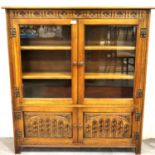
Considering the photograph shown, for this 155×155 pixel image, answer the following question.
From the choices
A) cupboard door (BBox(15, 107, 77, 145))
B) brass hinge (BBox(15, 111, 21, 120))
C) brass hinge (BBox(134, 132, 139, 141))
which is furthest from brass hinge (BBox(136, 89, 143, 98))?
brass hinge (BBox(15, 111, 21, 120))

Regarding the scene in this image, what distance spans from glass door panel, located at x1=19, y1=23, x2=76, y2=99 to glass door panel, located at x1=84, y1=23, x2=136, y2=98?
0.20 m

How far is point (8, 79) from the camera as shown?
2.78 metres

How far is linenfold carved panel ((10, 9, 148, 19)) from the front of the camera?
2209mm

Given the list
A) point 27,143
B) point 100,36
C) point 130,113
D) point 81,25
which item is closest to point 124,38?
point 100,36

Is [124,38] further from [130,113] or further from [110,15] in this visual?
[130,113]

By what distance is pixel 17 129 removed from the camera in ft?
8.18

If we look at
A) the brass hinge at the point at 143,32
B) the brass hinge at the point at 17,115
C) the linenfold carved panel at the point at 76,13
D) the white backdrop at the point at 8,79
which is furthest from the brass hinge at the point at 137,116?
the brass hinge at the point at 17,115

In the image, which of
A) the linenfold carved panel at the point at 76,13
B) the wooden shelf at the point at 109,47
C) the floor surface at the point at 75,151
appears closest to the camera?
the linenfold carved panel at the point at 76,13

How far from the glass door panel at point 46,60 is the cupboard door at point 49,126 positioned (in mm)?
168

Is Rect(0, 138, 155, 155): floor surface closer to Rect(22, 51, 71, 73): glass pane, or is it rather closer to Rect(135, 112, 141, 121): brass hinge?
Rect(135, 112, 141, 121): brass hinge

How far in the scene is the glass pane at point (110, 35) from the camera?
231cm

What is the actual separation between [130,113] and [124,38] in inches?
29.9

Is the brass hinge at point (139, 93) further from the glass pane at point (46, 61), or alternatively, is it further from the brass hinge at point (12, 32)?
the brass hinge at point (12, 32)

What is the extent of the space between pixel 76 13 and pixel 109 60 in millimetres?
595
